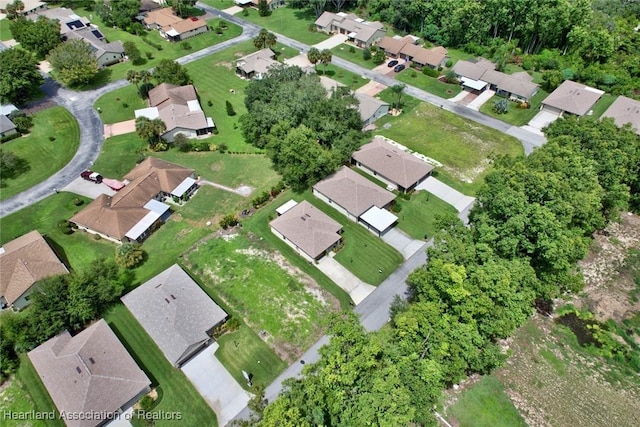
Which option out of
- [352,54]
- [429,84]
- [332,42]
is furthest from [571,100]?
[332,42]

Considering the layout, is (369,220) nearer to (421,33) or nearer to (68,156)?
(68,156)

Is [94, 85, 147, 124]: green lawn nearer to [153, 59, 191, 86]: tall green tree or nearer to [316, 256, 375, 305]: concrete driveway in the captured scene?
[153, 59, 191, 86]: tall green tree

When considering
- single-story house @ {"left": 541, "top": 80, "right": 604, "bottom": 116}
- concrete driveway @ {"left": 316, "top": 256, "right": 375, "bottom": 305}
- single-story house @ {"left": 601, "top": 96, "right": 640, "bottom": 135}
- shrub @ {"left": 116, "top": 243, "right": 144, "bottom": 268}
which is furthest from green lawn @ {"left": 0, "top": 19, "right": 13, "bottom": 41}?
single-story house @ {"left": 601, "top": 96, "right": 640, "bottom": 135}

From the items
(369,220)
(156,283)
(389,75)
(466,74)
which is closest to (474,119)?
(466,74)

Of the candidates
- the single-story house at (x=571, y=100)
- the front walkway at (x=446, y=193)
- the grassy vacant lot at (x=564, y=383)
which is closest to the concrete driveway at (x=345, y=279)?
the grassy vacant lot at (x=564, y=383)

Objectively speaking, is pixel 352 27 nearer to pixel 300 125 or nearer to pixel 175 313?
pixel 300 125

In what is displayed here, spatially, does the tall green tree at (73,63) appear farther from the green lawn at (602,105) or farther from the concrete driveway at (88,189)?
the green lawn at (602,105)

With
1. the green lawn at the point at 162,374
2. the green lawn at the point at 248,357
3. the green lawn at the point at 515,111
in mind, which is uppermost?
the green lawn at the point at 515,111
